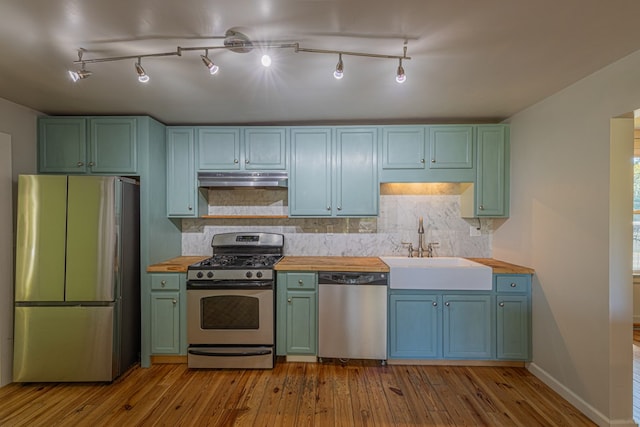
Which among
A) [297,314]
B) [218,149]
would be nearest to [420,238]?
[297,314]

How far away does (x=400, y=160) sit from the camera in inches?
116

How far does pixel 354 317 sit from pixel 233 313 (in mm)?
1136

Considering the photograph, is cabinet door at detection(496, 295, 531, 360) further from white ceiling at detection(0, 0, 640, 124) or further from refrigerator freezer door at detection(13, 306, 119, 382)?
refrigerator freezer door at detection(13, 306, 119, 382)

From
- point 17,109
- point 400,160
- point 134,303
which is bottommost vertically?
point 134,303

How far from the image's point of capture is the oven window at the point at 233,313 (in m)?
2.63

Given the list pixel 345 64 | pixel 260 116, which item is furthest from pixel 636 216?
pixel 260 116

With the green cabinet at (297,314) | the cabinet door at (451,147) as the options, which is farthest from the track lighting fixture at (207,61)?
the cabinet door at (451,147)

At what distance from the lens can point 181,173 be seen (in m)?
2.99

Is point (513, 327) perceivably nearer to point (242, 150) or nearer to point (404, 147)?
point (404, 147)

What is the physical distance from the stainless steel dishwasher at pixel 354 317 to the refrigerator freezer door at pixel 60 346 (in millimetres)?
1886

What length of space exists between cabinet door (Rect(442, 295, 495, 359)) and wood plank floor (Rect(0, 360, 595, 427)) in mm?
160

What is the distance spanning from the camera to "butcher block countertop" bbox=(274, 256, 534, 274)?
2635 millimetres

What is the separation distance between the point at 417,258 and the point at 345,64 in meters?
2.18

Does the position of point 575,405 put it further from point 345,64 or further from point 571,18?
point 345,64
